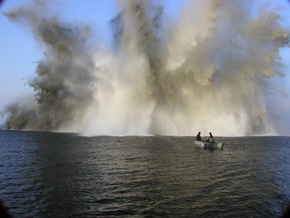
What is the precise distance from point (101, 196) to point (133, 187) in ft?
10.1

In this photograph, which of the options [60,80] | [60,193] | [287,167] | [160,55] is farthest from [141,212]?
[60,80]

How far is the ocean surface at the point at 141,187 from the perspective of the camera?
62.5 feet

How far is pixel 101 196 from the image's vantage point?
21828 millimetres

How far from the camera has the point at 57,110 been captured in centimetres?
10388

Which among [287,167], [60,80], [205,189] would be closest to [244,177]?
[205,189]

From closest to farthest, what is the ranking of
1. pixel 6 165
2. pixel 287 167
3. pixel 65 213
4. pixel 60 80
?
1. pixel 65 213
2. pixel 6 165
3. pixel 287 167
4. pixel 60 80

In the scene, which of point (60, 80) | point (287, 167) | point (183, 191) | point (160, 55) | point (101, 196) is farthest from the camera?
point (60, 80)

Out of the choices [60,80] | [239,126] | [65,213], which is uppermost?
[60,80]

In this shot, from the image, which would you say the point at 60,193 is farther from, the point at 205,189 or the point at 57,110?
the point at 57,110

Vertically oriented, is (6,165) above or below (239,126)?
below

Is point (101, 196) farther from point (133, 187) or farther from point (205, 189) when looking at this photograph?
point (205, 189)

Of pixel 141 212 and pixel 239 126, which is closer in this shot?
pixel 141 212

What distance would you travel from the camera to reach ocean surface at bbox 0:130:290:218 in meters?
19.1

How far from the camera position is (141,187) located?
2419 centimetres
